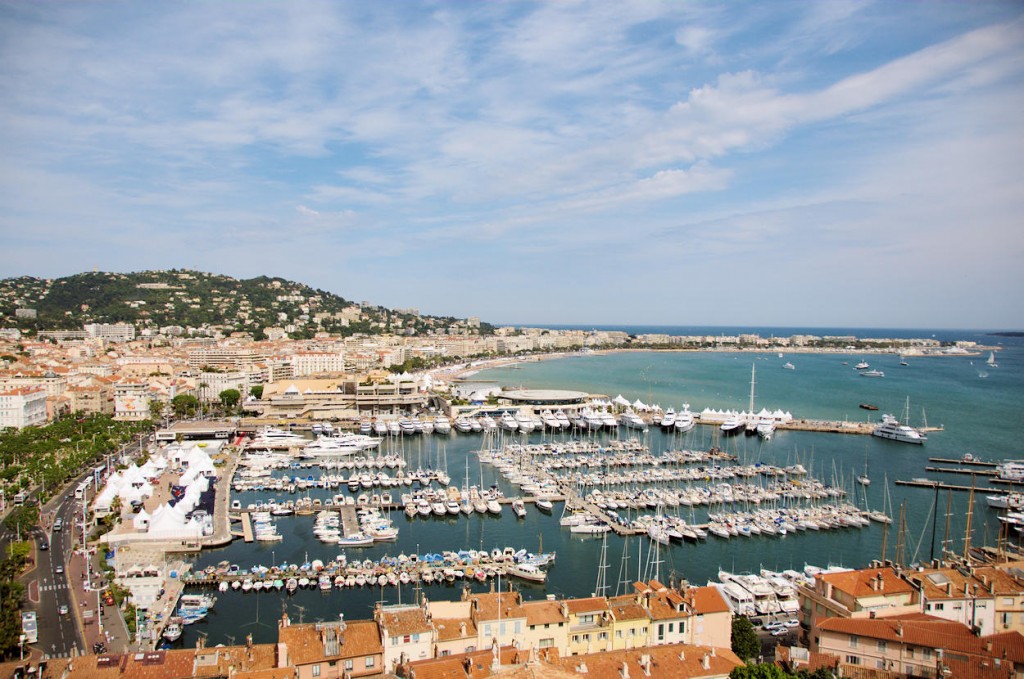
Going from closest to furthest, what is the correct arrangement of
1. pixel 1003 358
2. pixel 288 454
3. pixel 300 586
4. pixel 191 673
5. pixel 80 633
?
pixel 191 673 < pixel 80 633 < pixel 300 586 < pixel 288 454 < pixel 1003 358

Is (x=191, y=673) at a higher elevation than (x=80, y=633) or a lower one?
higher

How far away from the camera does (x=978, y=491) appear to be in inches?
1043

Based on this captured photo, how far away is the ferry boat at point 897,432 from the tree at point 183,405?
133 feet

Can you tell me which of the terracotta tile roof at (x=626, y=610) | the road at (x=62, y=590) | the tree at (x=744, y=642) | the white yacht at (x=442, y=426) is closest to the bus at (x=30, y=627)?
the road at (x=62, y=590)

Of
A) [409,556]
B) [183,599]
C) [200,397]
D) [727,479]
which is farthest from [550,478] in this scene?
[200,397]

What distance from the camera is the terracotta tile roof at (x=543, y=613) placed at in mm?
10766

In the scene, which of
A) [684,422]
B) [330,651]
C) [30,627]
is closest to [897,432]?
[684,422]

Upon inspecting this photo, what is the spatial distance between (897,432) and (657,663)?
33436 mm

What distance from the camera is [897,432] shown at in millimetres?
36688

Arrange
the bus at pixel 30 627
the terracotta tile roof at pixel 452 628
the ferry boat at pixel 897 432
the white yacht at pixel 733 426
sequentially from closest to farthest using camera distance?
the terracotta tile roof at pixel 452 628 → the bus at pixel 30 627 → the ferry boat at pixel 897 432 → the white yacht at pixel 733 426

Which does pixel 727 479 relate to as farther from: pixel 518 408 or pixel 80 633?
pixel 80 633

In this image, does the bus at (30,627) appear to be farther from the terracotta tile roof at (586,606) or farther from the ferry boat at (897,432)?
the ferry boat at (897,432)

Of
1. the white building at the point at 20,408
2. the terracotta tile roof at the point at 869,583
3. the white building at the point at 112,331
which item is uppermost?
the white building at the point at 112,331

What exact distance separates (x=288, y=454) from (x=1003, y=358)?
113 meters
